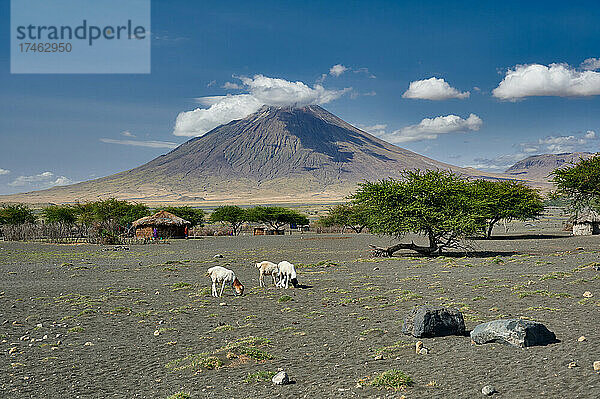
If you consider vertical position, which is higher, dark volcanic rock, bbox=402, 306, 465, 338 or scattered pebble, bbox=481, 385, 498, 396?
dark volcanic rock, bbox=402, 306, 465, 338

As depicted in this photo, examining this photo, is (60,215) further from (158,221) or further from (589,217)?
(589,217)

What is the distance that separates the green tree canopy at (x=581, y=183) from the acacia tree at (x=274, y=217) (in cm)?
5185

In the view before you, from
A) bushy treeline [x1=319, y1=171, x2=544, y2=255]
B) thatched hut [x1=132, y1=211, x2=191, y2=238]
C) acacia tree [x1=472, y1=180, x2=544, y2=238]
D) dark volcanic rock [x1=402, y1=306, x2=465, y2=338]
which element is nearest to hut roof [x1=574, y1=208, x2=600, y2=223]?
acacia tree [x1=472, y1=180, x2=544, y2=238]

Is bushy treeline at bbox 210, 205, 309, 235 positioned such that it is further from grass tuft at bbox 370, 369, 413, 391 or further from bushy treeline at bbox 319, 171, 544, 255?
grass tuft at bbox 370, 369, 413, 391

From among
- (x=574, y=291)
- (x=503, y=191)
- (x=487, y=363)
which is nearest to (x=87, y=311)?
(x=487, y=363)

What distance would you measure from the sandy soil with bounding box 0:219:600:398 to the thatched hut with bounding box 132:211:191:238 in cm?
4078

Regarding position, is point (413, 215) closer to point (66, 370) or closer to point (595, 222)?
point (66, 370)

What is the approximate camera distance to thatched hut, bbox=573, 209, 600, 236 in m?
53.6

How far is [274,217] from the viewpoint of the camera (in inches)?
3425

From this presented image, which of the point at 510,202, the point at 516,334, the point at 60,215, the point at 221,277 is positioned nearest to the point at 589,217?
the point at 510,202

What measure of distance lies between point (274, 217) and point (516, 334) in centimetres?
7831

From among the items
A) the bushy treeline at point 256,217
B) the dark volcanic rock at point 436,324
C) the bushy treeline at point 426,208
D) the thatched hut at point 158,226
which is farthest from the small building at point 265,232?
the dark volcanic rock at point 436,324

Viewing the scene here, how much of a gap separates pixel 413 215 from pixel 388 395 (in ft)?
81.2

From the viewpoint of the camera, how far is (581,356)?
27.8 feet
